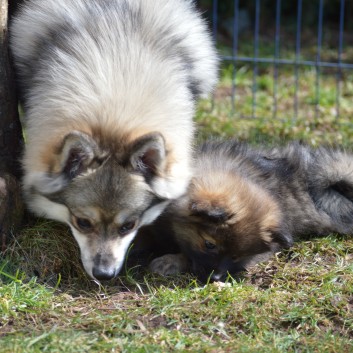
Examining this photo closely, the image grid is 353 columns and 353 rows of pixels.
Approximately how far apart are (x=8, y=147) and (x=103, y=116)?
79 cm

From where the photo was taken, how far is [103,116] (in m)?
3.59

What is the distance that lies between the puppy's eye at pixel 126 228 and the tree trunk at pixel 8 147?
0.69 m

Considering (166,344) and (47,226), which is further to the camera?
(47,226)

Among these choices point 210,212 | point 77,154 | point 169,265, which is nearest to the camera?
point 77,154

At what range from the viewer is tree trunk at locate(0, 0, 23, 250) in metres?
3.87

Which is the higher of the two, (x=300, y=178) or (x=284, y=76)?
(x=300, y=178)

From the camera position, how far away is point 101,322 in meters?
3.29

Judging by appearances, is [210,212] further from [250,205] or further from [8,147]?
[8,147]

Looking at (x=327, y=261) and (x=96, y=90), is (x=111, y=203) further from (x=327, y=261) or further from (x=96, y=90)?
(x=327, y=261)

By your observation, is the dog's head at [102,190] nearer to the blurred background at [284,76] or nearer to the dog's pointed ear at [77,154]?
the dog's pointed ear at [77,154]

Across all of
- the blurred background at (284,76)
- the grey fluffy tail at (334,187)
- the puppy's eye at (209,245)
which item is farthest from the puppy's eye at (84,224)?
the blurred background at (284,76)

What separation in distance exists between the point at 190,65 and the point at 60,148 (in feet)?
3.60

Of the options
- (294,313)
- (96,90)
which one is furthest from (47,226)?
(294,313)

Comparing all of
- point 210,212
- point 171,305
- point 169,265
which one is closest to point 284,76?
point 169,265
